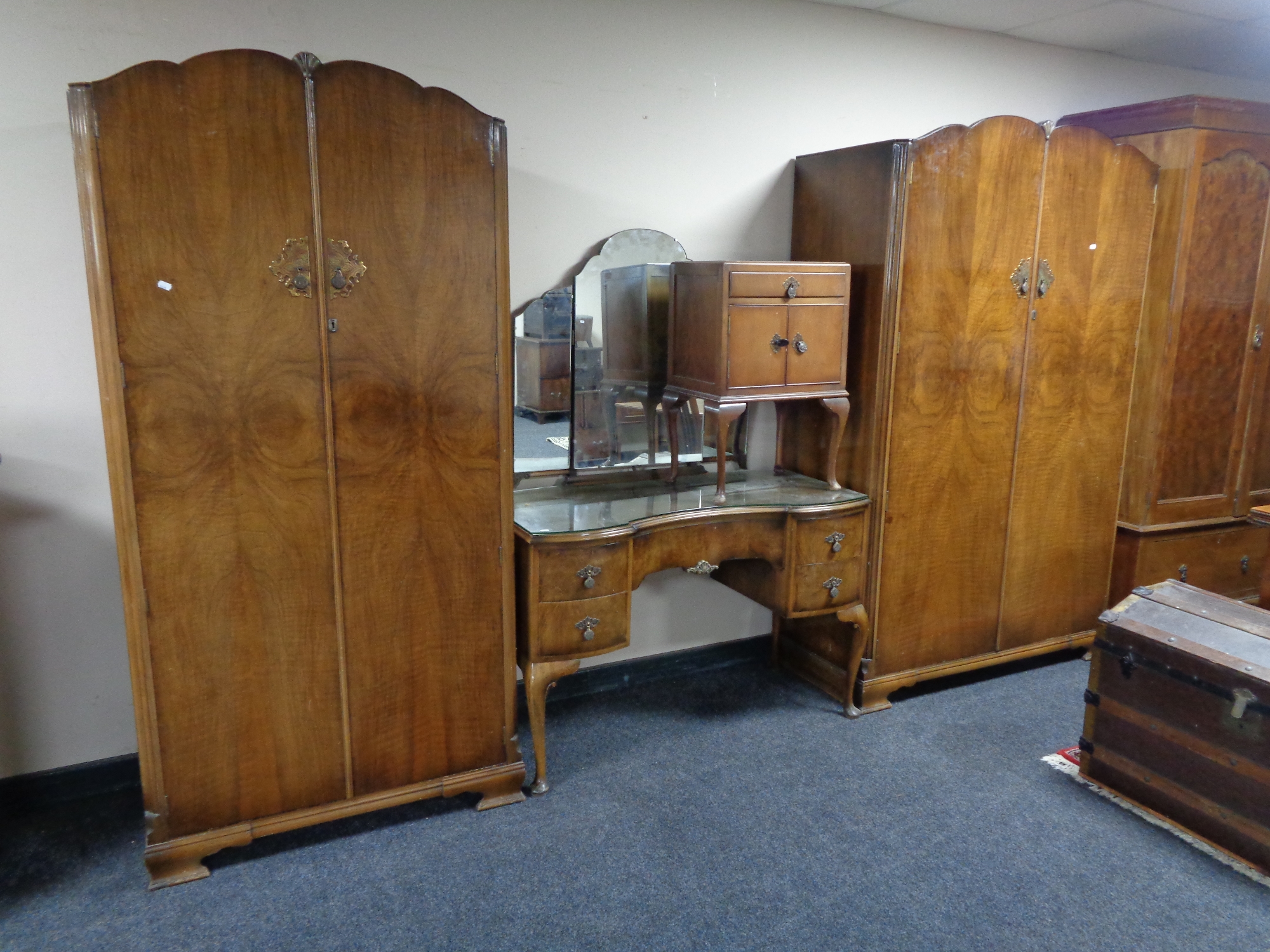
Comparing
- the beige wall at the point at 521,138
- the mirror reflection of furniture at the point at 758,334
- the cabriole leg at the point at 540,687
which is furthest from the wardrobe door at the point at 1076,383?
the cabriole leg at the point at 540,687

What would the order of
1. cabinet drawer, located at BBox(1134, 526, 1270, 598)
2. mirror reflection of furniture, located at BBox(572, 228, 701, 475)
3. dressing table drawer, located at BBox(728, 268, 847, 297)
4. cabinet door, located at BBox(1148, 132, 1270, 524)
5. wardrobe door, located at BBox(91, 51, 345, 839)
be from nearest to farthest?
wardrobe door, located at BBox(91, 51, 345, 839)
dressing table drawer, located at BBox(728, 268, 847, 297)
mirror reflection of furniture, located at BBox(572, 228, 701, 475)
cabinet door, located at BBox(1148, 132, 1270, 524)
cabinet drawer, located at BBox(1134, 526, 1270, 598)

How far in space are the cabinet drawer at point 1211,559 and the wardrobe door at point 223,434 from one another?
9.87ft

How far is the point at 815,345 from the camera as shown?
9.17 feet

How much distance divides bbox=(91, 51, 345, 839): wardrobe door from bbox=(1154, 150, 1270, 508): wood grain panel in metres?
3.02

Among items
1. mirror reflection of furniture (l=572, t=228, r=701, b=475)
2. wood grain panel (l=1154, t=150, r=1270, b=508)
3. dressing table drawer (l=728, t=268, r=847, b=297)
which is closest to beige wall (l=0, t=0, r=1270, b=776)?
mirror reflection of furniture (l=572, t=228, r=701, b=475)

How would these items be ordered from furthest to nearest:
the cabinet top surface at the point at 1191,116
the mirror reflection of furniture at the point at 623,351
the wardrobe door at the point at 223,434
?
the cabinet top surface at the point at 1191,116 → the mirror reflection of furniture at the point at 623,351 → the wardrobe door at the point at 223,434

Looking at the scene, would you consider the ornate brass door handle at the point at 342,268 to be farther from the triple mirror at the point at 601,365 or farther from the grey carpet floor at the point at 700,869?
the grey carpet floor at the point at 700,869

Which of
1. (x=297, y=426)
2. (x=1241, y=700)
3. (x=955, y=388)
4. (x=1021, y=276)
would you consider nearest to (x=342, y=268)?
(x=297, y=426)

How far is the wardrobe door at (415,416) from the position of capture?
2059 millimetres

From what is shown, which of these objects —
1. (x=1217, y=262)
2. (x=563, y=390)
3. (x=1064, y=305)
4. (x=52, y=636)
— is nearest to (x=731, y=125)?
(x=563, y=390)

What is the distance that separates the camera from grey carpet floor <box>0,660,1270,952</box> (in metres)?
2.03

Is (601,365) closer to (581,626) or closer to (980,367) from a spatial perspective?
→ (581,626)

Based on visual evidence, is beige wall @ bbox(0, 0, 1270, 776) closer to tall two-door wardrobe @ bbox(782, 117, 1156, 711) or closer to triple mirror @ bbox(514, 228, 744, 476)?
triple mirror @ bbox(514, 228, 744, 476)

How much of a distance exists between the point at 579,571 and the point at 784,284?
1051 millimetres
